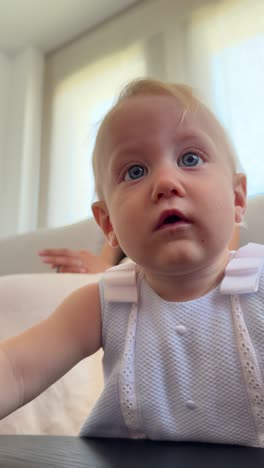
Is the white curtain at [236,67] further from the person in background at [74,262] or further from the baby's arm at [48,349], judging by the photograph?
the baby's arm at [48,349]

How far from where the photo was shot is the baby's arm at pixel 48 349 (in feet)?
1.28

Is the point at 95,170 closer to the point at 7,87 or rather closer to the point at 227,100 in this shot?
the point at 227,100

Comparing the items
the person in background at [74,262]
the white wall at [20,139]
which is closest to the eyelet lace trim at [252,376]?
the person in background at [74,262]

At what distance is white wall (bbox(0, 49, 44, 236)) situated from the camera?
2586 millimetres

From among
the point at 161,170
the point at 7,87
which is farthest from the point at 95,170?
the point at 7,87

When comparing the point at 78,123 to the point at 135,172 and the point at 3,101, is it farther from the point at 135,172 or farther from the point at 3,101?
the point at 135,172

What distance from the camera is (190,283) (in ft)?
1.44

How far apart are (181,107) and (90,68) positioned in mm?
2280

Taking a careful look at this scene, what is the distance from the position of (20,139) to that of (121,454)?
8.39ft

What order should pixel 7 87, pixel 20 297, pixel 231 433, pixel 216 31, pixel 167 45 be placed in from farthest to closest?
pixel 7 87 < pixel 167 45 < pixel 216 31 < pixel 20 297 < pixel 231 433

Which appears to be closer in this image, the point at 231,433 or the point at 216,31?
the point at 231,433

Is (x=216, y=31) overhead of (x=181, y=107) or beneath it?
overhead

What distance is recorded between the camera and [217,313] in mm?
418

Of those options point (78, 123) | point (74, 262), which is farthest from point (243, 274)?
point (78, 123)
